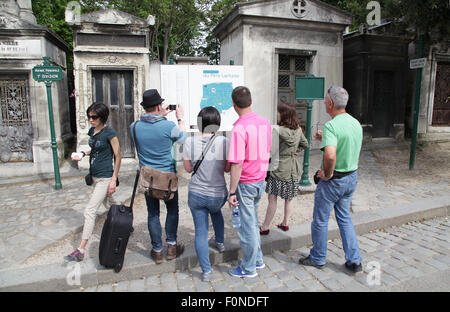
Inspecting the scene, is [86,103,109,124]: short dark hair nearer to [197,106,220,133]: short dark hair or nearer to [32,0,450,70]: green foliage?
[197,106,220,133]: short dark hair

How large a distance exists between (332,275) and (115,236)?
223 centimetres

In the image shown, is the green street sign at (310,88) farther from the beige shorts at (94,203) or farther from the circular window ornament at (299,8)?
the circular window ornament at (299,8)

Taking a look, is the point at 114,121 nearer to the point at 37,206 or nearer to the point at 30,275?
the point at 37,206

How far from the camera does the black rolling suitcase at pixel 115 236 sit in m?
3.10

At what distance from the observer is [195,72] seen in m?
6.20

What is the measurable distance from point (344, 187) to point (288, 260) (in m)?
1.11

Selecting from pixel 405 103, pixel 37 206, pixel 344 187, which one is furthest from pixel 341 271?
pixel 405 103

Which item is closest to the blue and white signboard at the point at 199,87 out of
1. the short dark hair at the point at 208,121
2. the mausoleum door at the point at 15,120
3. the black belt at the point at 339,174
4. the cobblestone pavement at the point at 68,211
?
the cobblestone pavement at the point at 68,211

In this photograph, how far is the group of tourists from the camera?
9.68ft

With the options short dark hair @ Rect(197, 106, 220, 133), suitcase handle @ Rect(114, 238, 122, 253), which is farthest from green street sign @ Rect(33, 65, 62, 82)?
short dark hair @ Rect(197, 106, 220, 133)

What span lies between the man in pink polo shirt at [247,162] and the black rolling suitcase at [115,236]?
1.06m

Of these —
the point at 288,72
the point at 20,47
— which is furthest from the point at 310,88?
the point at 20,47

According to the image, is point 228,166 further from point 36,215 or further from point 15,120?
point 15,120

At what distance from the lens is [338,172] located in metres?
3.14
